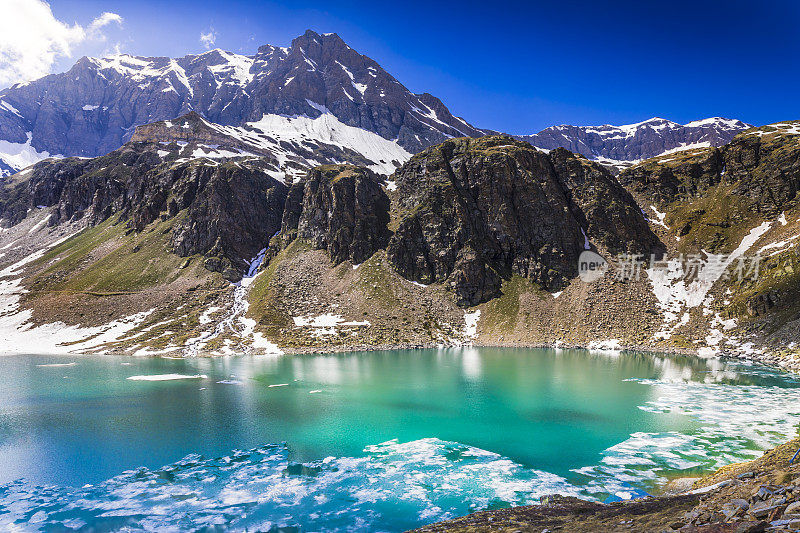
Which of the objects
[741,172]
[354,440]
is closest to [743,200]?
[741,172]

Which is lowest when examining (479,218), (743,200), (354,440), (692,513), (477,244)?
(354,440)

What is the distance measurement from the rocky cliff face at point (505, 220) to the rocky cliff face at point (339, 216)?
9.57 metres

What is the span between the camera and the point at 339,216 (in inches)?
5723

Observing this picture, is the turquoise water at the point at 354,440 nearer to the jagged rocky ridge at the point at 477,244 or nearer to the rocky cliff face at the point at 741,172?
the jagged rocky ridge at the point at 477,244

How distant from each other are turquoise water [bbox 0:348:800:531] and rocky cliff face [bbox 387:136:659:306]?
60.6 meters

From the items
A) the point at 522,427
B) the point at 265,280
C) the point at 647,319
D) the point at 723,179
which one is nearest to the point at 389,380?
the point at 522,427

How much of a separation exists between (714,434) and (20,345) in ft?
467

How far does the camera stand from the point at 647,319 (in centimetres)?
10231

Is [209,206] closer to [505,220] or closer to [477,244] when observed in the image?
[477,244]

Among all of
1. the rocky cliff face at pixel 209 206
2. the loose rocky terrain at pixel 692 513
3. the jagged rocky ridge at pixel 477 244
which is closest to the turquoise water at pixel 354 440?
the loose rocky terrain at pixel 692 513

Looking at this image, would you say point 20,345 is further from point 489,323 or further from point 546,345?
point 546,345

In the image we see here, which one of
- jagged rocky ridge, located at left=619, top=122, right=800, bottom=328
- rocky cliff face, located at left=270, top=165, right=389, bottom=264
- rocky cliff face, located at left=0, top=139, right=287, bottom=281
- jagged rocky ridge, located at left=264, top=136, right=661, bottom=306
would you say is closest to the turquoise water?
jagged rocky ridge, located at left=619, top=122, right=800, bottom=328

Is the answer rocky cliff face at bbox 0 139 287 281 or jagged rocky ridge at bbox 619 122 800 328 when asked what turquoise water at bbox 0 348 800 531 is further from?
rocky cliff face at bbox 0 139 287 281

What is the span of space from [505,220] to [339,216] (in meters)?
56.5
